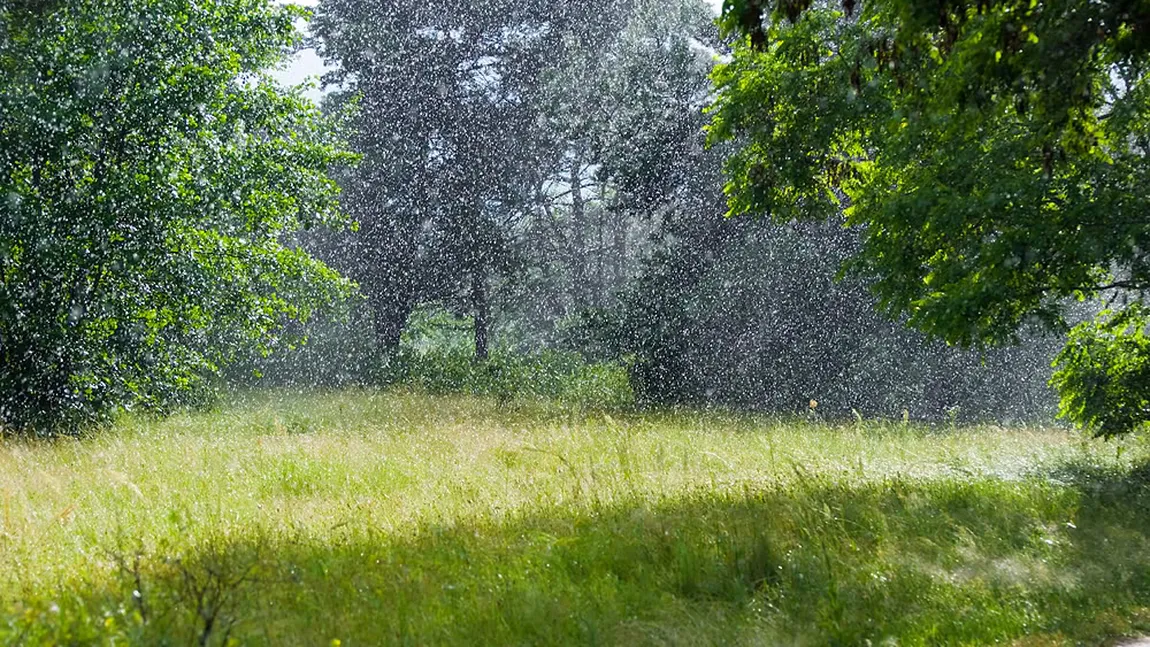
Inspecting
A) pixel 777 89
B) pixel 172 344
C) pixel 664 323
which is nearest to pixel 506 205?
pixel 664 323

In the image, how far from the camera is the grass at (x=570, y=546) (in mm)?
5441

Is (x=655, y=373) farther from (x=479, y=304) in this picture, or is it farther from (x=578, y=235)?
(x=578, y=235)

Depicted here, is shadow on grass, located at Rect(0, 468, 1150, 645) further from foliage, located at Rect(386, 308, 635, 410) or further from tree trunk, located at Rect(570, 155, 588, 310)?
tree trunk, located at Rect(570, 155, 588, 310)

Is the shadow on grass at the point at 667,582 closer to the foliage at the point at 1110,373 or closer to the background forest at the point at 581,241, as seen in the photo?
the foliage at the point at 1110,373

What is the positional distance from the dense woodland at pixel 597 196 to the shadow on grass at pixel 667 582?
3251 mm

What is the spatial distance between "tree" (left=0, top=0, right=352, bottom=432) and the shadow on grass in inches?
324

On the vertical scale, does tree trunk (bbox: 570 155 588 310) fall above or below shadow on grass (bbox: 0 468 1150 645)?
above

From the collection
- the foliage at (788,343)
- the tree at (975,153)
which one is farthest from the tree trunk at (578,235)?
the tree at (975,153)

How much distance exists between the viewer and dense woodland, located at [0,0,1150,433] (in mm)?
9836

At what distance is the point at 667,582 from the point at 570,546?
100 centimetres

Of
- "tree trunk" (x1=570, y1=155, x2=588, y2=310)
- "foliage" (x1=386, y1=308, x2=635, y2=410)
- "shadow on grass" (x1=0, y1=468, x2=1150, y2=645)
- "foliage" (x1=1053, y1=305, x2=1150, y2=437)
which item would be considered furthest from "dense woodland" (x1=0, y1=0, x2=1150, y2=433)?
"shadow on grass" (x1=0, y1=468, x2=1150, y2=645)

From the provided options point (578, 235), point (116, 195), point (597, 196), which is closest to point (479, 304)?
point (597, 196)

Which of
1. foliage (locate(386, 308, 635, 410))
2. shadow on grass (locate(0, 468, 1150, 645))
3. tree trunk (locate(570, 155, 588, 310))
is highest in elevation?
tree trunk (locate(570, 155, 588, 310))

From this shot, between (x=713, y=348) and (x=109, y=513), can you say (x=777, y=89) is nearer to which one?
(x=109, y=513)
